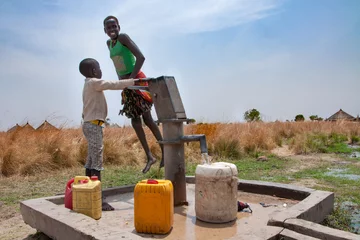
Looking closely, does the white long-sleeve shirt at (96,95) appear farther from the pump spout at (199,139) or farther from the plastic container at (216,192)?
the plastic container at (216,192)

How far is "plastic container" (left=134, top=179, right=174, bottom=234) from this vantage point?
9.39ft

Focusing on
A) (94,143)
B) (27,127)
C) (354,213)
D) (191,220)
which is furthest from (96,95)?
(27,127)

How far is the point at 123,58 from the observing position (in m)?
4.36

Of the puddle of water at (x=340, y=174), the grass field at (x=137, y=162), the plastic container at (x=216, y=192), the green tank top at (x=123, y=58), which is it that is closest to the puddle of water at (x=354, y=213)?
the grass field at (x=137, y=162)

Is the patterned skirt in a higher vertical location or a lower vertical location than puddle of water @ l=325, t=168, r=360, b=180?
higher

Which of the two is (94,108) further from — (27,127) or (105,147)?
(27,127)

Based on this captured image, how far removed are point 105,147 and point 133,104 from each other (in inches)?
164

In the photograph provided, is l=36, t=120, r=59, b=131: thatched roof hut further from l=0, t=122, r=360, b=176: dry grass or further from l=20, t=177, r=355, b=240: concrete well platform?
l=20, t=177, r=355, b=240: concrete well platform

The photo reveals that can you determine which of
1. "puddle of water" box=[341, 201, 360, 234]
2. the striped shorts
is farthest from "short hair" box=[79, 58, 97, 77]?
"puddle of water" box=[341, 201, 360, 234]

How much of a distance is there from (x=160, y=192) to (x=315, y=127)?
15.5 metres

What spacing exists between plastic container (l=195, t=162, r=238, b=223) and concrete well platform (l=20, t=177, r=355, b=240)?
9 centimetres

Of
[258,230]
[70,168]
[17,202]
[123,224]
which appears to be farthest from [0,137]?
[258,230]

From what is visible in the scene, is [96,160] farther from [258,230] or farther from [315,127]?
[315,127]

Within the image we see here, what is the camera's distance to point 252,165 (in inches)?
319
